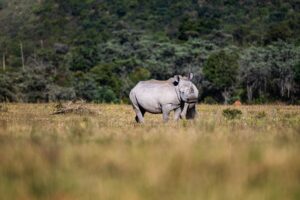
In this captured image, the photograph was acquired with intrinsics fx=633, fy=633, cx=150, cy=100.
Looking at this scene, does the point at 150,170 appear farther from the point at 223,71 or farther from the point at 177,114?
the point at 223,71

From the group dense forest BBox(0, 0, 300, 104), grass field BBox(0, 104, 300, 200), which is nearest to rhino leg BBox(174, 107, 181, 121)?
grass field BBox(0, 104, 300, 200)

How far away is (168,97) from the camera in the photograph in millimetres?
16047

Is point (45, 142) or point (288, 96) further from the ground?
point (45, 142)

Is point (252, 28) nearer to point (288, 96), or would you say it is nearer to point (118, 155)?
point (288, 96)

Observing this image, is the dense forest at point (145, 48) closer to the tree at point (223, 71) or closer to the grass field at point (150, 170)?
the tree at point (223, 71)

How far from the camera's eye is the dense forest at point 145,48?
4509 cm

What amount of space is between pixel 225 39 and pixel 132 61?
16420 millimetres

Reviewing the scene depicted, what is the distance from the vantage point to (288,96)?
44.8 meters

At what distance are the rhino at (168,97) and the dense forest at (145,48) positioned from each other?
849 inches

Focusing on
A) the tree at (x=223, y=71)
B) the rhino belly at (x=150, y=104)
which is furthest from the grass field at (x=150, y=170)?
the tree at (x=223, y=71)

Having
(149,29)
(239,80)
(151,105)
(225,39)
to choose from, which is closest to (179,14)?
(149,29)

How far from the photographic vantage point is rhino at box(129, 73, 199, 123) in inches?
624

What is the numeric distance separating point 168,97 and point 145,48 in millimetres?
46952

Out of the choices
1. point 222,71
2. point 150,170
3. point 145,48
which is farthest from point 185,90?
point 145,48
